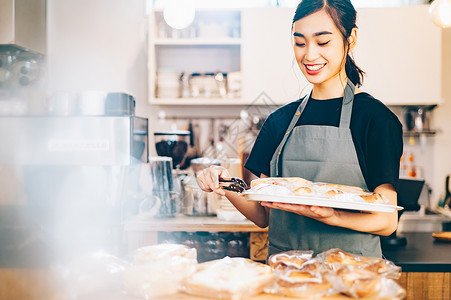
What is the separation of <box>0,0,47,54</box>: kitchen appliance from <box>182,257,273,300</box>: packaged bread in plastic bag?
248cm

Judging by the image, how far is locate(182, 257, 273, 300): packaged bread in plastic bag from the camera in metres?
0.82

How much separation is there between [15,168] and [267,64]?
6.22 ft

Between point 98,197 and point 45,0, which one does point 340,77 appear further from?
point 45,0

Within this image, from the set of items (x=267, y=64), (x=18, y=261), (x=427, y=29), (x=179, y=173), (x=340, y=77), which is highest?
(x=427, y=29)

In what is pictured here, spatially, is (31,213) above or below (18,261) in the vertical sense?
above

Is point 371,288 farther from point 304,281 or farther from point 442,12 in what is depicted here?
point 442,12

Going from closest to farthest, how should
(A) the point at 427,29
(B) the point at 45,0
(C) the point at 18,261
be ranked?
(C) the point at 18,261 → (A) the point at 427,29 → (B) the point at 45,0

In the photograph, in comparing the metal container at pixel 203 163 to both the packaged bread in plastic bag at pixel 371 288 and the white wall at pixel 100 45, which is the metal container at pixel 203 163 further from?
the packaged bread in plastic bag at pixel 371 288

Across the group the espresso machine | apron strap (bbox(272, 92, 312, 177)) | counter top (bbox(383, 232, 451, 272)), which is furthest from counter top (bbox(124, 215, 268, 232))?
apron strap (bbox(272, 92, 312, 177))

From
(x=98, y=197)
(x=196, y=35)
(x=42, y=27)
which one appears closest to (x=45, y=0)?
(x=42, y=27)

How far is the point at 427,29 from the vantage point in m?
2.95

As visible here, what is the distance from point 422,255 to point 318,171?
899mm

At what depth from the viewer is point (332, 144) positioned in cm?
136

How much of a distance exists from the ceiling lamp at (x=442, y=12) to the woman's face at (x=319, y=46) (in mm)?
968
